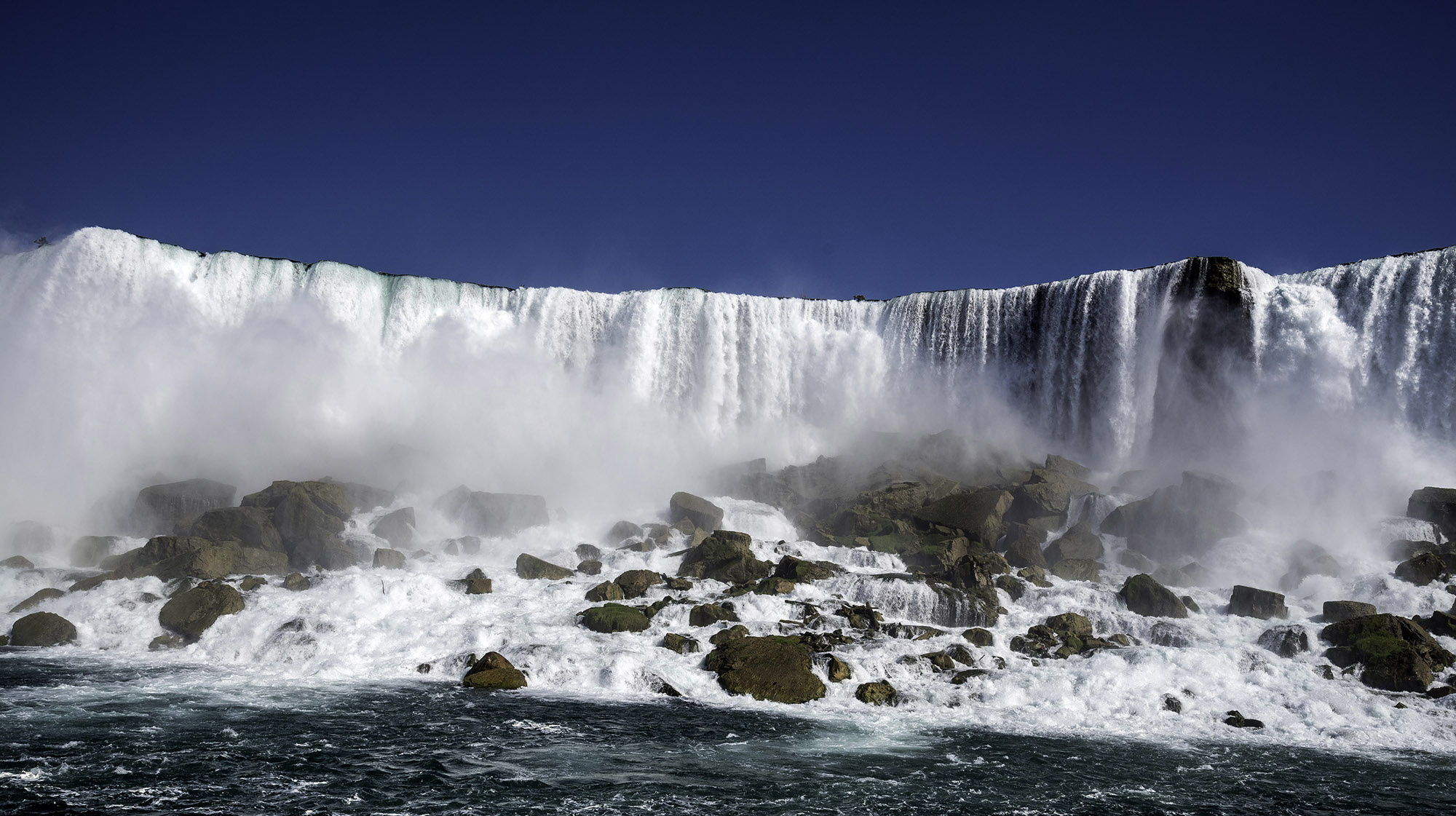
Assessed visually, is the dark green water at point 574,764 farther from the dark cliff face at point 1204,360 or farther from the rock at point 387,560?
the dark cliff face at point 1204,360

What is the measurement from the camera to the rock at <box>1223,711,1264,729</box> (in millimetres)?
15301

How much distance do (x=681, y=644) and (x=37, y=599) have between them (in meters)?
16.7

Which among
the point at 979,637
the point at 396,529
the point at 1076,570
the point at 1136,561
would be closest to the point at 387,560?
the point at 396,529

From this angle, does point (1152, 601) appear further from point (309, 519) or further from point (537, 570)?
point (309, 519)

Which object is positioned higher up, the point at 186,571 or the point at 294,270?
the point at 294,270

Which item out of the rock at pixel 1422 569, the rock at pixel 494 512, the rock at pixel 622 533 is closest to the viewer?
the rock at pixel 1422 569

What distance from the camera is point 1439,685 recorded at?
1666 centimetres

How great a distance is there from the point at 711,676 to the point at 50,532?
24283 mm

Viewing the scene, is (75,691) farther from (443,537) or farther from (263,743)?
(443,537)

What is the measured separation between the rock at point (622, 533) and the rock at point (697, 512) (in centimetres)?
164

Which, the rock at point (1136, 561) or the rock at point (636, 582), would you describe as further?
the rock at point (1136, 561)

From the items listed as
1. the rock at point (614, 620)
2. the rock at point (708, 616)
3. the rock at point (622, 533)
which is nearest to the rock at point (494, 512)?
the rock at point (622, 533)

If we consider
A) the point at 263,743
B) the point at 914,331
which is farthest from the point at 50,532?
the point at 914,331

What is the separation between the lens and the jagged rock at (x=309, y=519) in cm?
2692
